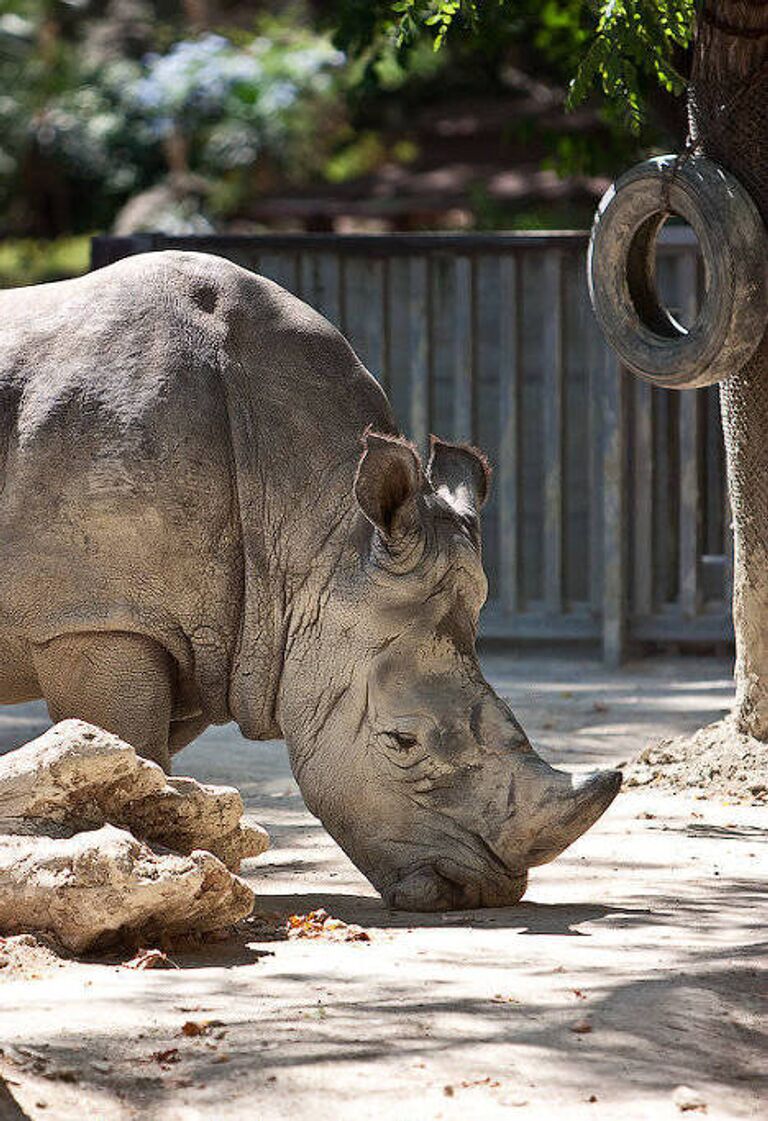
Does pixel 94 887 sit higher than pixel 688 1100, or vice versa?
pixel 94 887

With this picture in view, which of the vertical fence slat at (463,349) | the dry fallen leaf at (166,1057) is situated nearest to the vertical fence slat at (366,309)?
the vertical fence slat at (463,349)

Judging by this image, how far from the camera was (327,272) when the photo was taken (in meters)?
13.1

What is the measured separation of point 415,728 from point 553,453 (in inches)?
272

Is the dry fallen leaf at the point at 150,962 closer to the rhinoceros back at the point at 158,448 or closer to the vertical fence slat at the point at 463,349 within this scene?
the rhinoceros back at the point at 158,448

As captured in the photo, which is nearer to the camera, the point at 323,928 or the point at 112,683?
the point at 323,928

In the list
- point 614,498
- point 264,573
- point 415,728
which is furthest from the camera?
point 614,498

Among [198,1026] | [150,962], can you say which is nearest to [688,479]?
[150,962]

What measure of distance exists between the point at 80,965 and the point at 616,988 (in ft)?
4.28

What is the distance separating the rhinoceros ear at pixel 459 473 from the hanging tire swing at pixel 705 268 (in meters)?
1.70

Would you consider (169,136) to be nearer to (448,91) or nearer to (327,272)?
(448,91)

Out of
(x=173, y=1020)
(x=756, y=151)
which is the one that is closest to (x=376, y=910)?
(x=173, y=1020)

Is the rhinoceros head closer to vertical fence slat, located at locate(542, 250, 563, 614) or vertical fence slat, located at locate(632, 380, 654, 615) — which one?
vertical fence slat, located at locate(632, 380, 654, 615)

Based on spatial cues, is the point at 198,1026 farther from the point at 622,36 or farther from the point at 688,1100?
the point at 622,36

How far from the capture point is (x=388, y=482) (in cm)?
590
